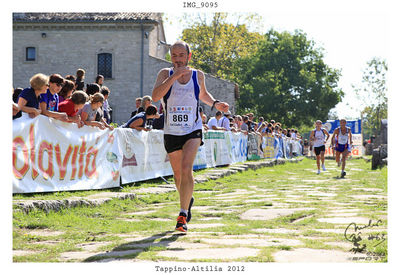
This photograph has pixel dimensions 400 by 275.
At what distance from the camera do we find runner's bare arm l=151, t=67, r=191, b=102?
539 cm

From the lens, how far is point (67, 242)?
4.93m

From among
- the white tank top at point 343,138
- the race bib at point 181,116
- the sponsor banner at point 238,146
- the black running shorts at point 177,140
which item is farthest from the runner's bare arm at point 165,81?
the white tank top at point 343,138

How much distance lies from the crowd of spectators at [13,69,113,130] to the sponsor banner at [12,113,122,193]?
0.11 m

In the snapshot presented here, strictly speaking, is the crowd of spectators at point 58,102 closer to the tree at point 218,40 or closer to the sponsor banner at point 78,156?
the sponsor banner at point 78,156

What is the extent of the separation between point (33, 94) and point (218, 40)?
38.7m

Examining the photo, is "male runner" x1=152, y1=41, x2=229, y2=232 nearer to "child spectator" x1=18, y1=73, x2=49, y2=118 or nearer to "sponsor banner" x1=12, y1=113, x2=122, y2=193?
"child spectator" x1=18, y1=73, x2=49, y2=118

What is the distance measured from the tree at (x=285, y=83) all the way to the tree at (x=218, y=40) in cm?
529

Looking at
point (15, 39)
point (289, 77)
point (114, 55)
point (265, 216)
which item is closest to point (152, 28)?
point (114, 55)

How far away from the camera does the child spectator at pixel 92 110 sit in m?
8.86

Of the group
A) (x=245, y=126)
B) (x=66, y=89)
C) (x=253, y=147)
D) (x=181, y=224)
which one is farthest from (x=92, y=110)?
(x=253, y=147)

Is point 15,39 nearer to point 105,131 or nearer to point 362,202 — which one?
point 105,131

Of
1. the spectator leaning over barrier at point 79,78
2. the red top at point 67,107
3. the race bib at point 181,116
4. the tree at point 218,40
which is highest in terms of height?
the tree at point 218,40

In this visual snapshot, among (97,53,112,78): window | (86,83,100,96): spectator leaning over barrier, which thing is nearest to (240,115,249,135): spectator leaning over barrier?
(86,83,100,96): spectator leaning over barrier

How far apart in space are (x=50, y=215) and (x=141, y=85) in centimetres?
2833
